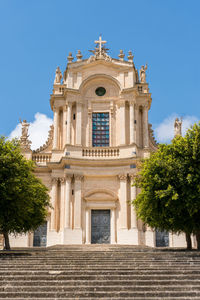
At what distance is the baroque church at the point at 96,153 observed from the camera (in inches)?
1233

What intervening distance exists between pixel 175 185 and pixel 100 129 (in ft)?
47.9

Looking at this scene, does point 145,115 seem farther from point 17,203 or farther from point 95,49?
point 17,203

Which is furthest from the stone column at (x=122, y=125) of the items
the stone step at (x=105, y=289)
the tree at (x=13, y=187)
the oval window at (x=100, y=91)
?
the stone step at (x=105, y=289)

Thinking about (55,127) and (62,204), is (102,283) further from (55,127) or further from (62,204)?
(55,127)

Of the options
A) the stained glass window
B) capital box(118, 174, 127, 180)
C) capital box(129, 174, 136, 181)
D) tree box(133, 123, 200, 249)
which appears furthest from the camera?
the stained glass window

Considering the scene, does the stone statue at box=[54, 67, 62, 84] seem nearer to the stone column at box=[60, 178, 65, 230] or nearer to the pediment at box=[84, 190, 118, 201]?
the stone column at box=[60, 178, 65, 230]

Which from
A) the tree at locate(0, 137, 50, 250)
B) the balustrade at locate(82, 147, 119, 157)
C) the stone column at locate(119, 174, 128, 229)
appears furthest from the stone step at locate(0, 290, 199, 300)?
the balustrade at locate(82, 147, 119, 157)

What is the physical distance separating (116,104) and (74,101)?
3.82 m

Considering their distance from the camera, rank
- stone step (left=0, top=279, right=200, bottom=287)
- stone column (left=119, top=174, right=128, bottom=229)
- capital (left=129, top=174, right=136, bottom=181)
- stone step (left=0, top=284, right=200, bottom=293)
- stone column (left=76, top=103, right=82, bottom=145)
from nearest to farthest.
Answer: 1. stone step (left=0, top=284, right=200, bottom=293)
2. stone step (left=0, top=279, right=200, bottom=287)
3. stone column (left=119, top=174, right=128, bottom=229)
4. capital (left=129, top=174, right=136, bottom=181)
5. stone column (left=76, top=103, right=82, bottom=145)

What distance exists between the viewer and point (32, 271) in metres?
14.0

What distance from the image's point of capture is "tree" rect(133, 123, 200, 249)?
2073cm

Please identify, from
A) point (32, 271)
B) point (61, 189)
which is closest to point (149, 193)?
point (32, 271)

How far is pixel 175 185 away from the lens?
2131cm

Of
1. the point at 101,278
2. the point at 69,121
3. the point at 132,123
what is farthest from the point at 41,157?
the point at 101,278
